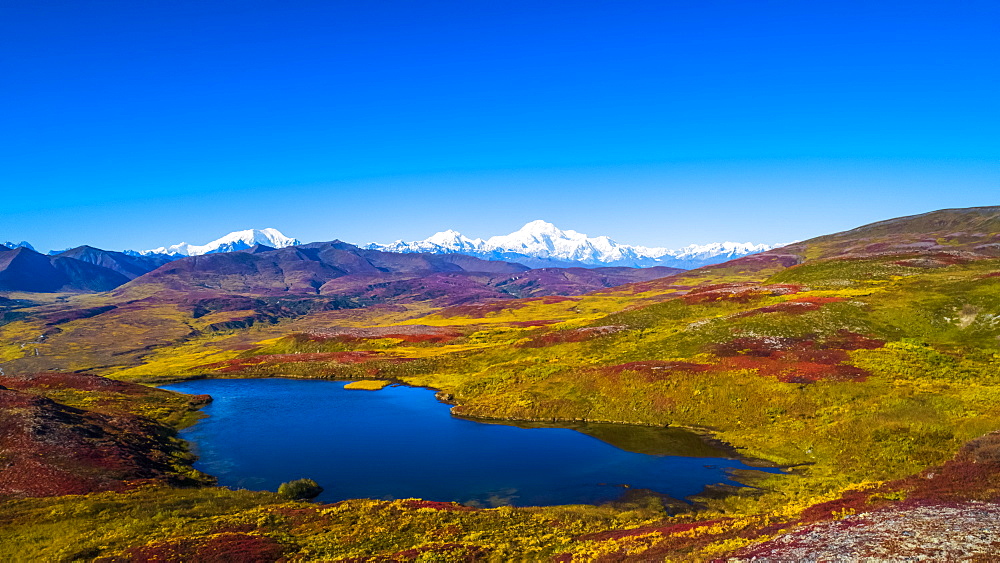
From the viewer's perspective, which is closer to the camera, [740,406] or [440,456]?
[440,456]

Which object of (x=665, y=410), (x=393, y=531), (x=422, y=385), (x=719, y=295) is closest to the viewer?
(x=393, y=531)

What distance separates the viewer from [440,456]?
60.0m

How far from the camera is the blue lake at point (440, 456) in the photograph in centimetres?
4969

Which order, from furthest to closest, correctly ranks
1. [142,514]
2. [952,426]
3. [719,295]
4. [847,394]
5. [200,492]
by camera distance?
[719,295] → [847,394] → [952,426] → [200,492] → [142,514]

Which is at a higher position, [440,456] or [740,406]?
[740,406]

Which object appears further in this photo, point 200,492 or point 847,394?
point 847,394

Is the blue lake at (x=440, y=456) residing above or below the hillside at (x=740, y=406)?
below

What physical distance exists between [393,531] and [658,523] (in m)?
18.8

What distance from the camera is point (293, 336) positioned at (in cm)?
15975

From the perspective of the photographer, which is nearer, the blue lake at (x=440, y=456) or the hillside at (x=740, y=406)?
the hillside at (x=740, y=406)

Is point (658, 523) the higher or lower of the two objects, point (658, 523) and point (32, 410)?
the lower

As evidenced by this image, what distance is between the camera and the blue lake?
49.7 meters

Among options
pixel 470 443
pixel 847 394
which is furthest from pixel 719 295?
pixel 470 443

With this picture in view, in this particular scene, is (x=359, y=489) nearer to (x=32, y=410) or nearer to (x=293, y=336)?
(x=32, y=410)
